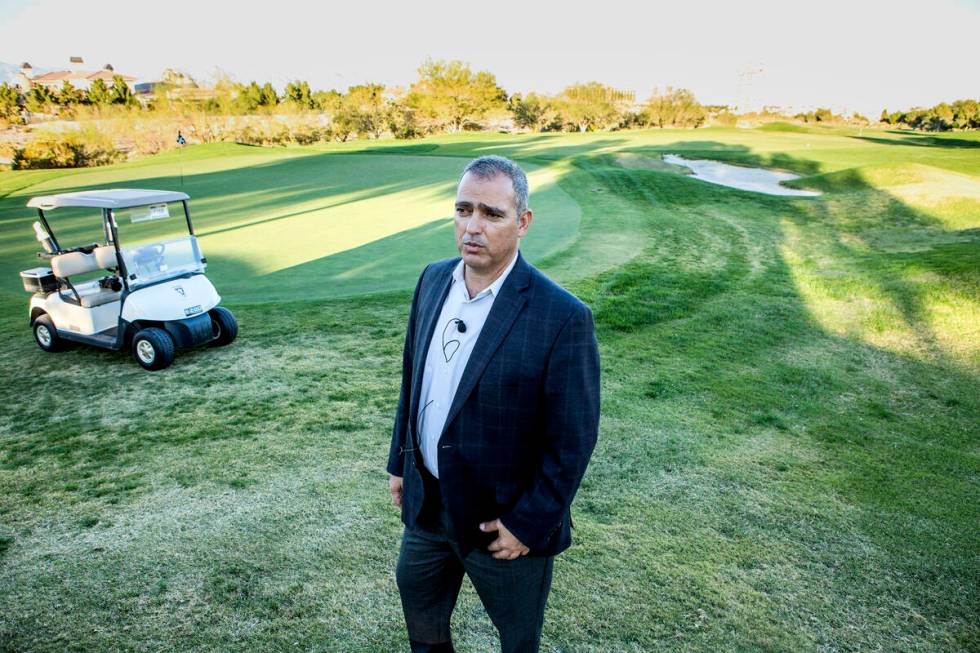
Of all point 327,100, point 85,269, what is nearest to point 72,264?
point 85,269

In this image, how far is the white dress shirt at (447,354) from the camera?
181 centimetres

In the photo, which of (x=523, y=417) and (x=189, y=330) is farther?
(x=189, y=330)

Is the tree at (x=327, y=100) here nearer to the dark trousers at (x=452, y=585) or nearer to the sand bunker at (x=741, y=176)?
the sand bunker at (x=741, y=176)

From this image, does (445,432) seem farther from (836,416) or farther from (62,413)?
(62,413)

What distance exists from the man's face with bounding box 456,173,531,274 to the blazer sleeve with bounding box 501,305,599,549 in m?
0.32

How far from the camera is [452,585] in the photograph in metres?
2.04

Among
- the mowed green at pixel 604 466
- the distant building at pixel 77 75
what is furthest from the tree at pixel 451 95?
the mowed green at pixel 604 466

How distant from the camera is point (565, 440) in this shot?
174 cm

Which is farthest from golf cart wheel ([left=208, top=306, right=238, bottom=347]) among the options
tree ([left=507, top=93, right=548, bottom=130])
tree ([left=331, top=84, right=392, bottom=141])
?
tree ([left=507, top=93, right=548, bottom=130])

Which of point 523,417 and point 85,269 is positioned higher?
point 523,417

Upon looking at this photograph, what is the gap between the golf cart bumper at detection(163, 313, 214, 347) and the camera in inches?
218

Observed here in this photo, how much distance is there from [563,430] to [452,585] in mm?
777

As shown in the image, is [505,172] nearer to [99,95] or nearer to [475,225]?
[475,225]

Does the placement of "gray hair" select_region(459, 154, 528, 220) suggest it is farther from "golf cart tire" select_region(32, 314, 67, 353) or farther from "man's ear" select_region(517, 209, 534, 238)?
"golf cart tire" select_region(32, 314, 67, 353)
